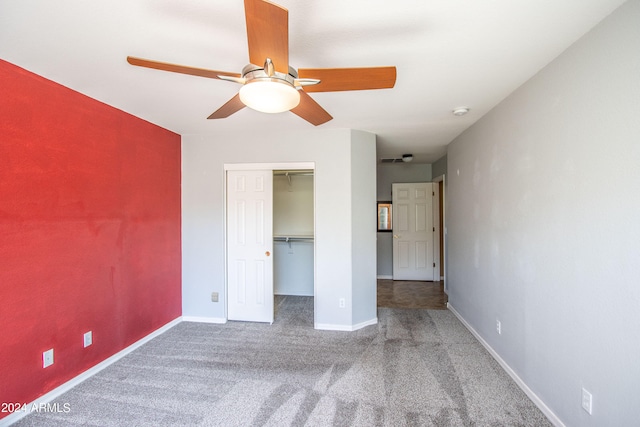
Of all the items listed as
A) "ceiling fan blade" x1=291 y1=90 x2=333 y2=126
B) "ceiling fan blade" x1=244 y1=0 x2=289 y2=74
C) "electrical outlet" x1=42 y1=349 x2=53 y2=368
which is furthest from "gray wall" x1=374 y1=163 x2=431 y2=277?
"electrical outlet" x1=42 y1=349 x2=53 y2=368

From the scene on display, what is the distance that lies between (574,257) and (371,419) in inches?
63.2

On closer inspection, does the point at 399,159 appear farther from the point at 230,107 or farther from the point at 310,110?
the point at 230,107

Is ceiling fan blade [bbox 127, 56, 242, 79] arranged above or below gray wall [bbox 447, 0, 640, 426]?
above

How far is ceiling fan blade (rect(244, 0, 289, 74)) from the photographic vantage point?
978mm

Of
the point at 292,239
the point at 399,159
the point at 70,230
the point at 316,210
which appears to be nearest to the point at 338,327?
the point at 316,210

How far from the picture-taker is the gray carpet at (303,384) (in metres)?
1.87

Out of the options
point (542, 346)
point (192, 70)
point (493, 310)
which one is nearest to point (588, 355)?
point (542, 346)

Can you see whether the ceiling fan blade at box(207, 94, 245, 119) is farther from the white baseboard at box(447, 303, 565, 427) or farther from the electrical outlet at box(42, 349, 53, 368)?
the white baseboard at box(447, 303, 565, 427)

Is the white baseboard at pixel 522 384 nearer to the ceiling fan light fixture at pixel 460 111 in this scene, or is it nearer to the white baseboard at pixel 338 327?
the white baseboard at pixel 338 327

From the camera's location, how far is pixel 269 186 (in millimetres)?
3449

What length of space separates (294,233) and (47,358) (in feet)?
10.2

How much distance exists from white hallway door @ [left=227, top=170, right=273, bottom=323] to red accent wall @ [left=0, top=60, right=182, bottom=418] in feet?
2.57

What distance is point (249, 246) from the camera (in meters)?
3.50

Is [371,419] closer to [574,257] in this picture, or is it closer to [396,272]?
[574,257]
